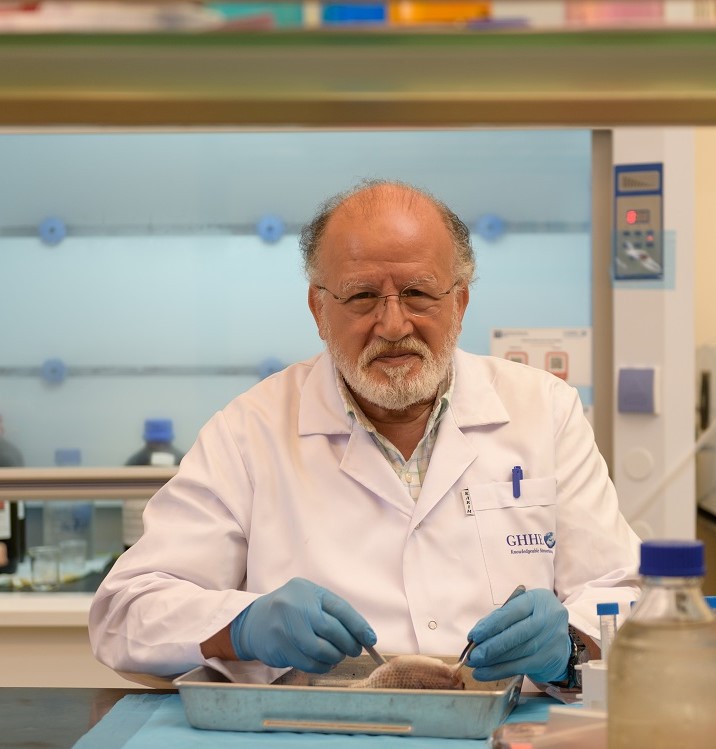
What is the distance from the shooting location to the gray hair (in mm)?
1776

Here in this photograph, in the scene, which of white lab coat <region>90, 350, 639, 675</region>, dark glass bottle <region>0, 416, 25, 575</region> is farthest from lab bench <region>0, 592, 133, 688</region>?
white lab coat <region>90, 350, 639, 675</region>

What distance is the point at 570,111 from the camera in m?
0.90

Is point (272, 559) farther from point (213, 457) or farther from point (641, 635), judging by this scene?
point (641, 635)

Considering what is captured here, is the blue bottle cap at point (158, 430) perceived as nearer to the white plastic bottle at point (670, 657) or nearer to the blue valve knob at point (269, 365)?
the blue valve knob at point (269, 365)

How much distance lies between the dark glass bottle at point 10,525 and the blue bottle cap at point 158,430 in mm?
345

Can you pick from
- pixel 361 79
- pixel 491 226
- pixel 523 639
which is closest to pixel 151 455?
pixel 491 226

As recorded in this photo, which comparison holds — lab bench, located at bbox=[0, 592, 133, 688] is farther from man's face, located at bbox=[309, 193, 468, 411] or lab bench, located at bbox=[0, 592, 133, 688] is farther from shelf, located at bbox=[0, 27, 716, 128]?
shelf, located at bbox=[0, 27, 716, 128]

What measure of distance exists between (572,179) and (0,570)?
1811mm

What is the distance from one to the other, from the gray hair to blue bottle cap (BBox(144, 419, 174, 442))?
1059mm

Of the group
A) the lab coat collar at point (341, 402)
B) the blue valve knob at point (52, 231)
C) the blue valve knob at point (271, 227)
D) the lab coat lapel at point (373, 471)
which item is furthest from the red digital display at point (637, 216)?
the blue valve knob at point (52, 231)

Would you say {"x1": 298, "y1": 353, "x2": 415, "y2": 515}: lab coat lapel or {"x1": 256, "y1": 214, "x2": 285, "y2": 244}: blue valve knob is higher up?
{"x1": 256, "y1": 214, "x2": 285, "y2": 244}: blue valve knob

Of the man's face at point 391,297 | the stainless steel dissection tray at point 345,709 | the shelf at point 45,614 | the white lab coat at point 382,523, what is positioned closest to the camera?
the stainless steel dissection tray at point 345,709

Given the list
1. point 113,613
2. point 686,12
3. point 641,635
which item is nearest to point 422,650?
point 113,613

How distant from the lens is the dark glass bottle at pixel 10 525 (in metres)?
2.84
